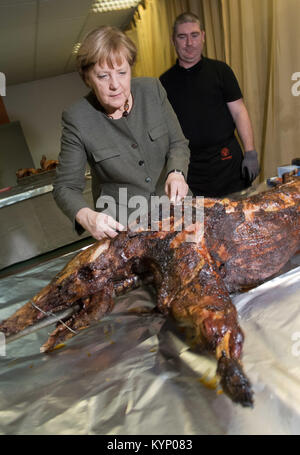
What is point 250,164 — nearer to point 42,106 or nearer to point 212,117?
point 212,117

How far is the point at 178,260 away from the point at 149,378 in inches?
14.8

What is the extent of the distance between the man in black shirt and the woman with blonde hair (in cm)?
71

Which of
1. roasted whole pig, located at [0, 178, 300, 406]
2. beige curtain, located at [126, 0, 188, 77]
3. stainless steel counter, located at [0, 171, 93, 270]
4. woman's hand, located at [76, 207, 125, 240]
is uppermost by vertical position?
beige curtain, located at [126, 0, 188, 77]

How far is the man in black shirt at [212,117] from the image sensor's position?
7.30 ft

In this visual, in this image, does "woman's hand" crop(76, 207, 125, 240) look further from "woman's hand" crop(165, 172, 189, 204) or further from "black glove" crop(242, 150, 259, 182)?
"black glove" crop(242, 150, 259, 182)

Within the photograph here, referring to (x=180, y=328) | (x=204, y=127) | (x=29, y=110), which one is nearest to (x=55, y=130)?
(x=29, y=110)

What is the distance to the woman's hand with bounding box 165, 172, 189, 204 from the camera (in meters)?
1.34

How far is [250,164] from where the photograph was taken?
2.25 meters

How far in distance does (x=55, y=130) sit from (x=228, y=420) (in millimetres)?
7602

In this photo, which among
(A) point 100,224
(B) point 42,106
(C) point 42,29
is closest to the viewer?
(A) point 100,224

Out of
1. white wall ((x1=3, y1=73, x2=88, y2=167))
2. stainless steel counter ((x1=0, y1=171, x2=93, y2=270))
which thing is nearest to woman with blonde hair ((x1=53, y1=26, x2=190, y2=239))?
stainless steel counter ((x1=0, y1=171, x2=93, y2=270))

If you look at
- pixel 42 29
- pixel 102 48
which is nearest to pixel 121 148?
pixel 102 48

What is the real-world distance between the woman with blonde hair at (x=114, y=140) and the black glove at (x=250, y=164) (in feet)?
2.58
